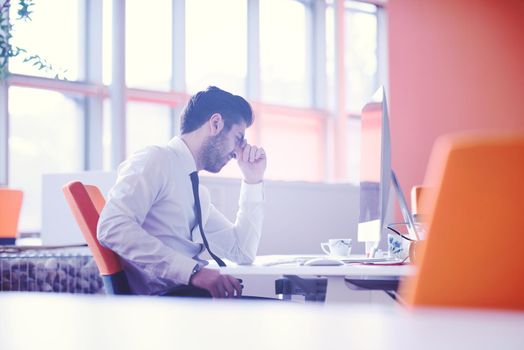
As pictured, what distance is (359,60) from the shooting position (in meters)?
8.05

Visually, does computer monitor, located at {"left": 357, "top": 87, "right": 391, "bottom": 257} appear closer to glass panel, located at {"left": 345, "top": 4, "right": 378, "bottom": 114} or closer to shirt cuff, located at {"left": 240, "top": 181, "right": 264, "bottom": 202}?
shirt cuff, located at {"left": 240, "top": 181, "right": 264, "bottom": 202}

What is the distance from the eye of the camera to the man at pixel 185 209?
205 centimetres

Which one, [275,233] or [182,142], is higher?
[182,142]

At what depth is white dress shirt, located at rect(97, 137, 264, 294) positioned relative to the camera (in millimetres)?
2061

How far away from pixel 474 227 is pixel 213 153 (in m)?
1.86

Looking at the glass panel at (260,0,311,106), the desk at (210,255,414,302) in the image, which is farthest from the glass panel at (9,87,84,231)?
the desk at (210,255,414,302)

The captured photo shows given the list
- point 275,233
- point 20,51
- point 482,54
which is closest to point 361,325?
point 20,51

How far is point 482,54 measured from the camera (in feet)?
23.0

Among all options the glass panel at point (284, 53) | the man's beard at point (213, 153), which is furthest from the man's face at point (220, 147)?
the glass panel at point (284, 53)

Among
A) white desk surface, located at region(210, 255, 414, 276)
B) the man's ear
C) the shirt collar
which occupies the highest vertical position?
the man's ear

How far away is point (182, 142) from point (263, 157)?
34cm

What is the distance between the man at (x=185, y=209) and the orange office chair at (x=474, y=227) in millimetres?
1219

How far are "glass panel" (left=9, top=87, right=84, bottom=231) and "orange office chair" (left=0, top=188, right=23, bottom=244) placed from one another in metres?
1.25

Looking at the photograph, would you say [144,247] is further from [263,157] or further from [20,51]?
[20,51]
